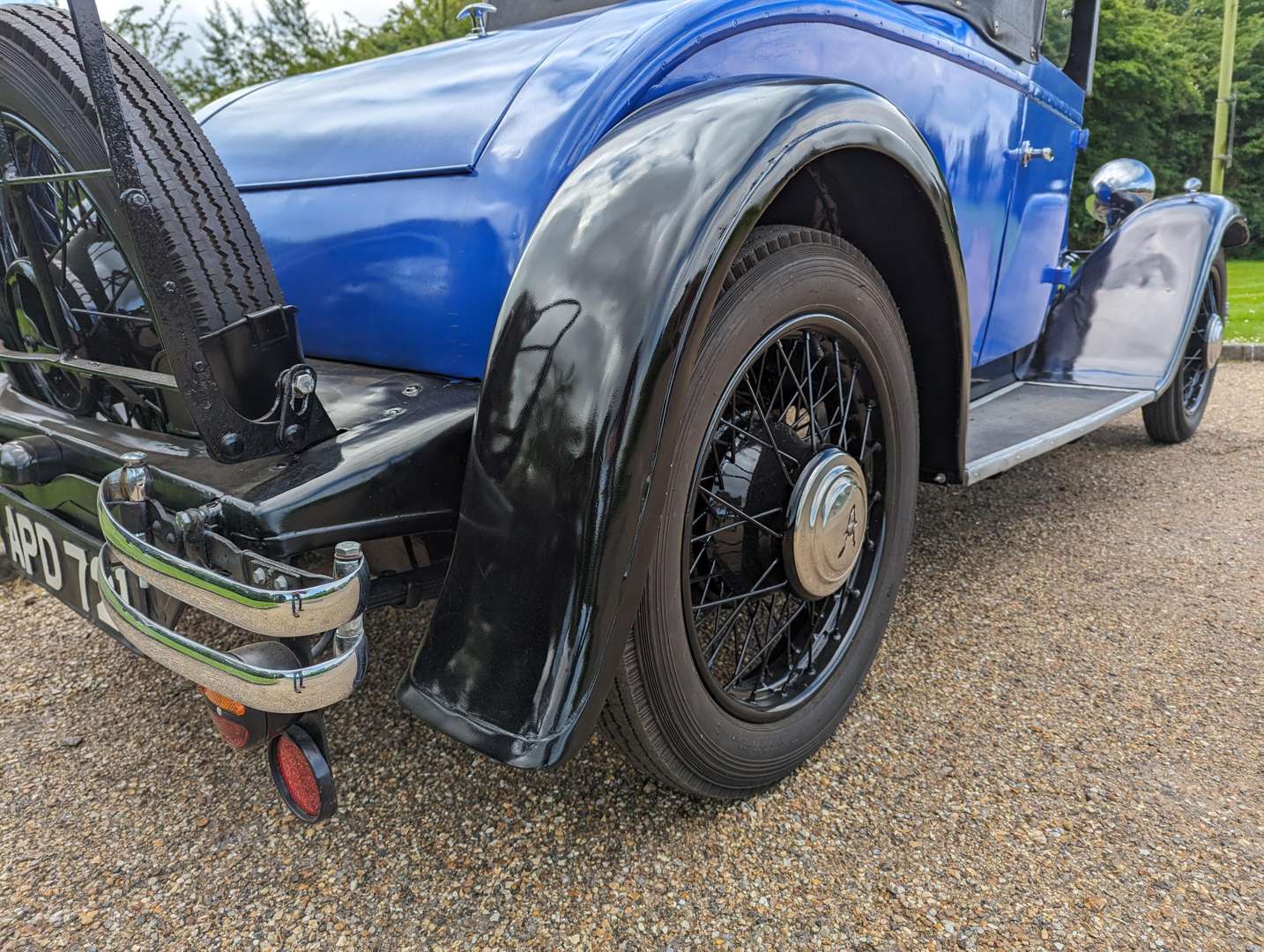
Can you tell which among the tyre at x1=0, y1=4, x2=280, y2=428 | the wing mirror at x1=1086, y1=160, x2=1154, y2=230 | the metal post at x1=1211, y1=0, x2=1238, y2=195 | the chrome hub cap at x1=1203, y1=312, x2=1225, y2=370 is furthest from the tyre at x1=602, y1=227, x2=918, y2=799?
the metal post at x1=1211, y1=0, x2=1238, y2=195

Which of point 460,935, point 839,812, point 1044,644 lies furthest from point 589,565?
point 1044,644

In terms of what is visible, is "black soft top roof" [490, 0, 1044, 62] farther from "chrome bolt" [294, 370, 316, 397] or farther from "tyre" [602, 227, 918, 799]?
"chrome bolt" [294, 370, 316, 397]

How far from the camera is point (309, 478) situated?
125 centimetres

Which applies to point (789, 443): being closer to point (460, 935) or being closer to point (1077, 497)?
point (460, 935)

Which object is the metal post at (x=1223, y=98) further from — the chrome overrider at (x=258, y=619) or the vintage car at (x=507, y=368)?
the chrome overrider at (x=258, y=619)

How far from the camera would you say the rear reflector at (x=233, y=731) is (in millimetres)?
1317

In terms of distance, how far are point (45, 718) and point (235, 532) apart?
1.25 metres

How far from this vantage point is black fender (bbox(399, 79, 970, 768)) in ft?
4.03

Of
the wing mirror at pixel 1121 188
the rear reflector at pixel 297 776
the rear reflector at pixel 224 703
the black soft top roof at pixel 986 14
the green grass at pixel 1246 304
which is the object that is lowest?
the green grass at pixel 1246 304

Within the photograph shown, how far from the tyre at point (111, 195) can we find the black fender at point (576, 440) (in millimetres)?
399

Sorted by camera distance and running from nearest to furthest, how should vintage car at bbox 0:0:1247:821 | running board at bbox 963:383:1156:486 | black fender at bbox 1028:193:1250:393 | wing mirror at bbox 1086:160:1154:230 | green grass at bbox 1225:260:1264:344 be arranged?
1. vintage car at bbox 0:0:1247:821
2. running board at bbox 963:383:1156:486
3. black fender at bbox 1028:193:1250:393
4. wing mirror at bbox 1086:160:1154:230
5. green grass at bbox 1225:260:1264:344

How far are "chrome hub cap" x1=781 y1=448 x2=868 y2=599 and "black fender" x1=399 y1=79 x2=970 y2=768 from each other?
447 mm

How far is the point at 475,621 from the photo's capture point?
1.29 meters

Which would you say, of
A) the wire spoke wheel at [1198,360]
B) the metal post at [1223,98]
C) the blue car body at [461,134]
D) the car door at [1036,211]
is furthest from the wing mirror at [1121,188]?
the metal post at [1223,98]
